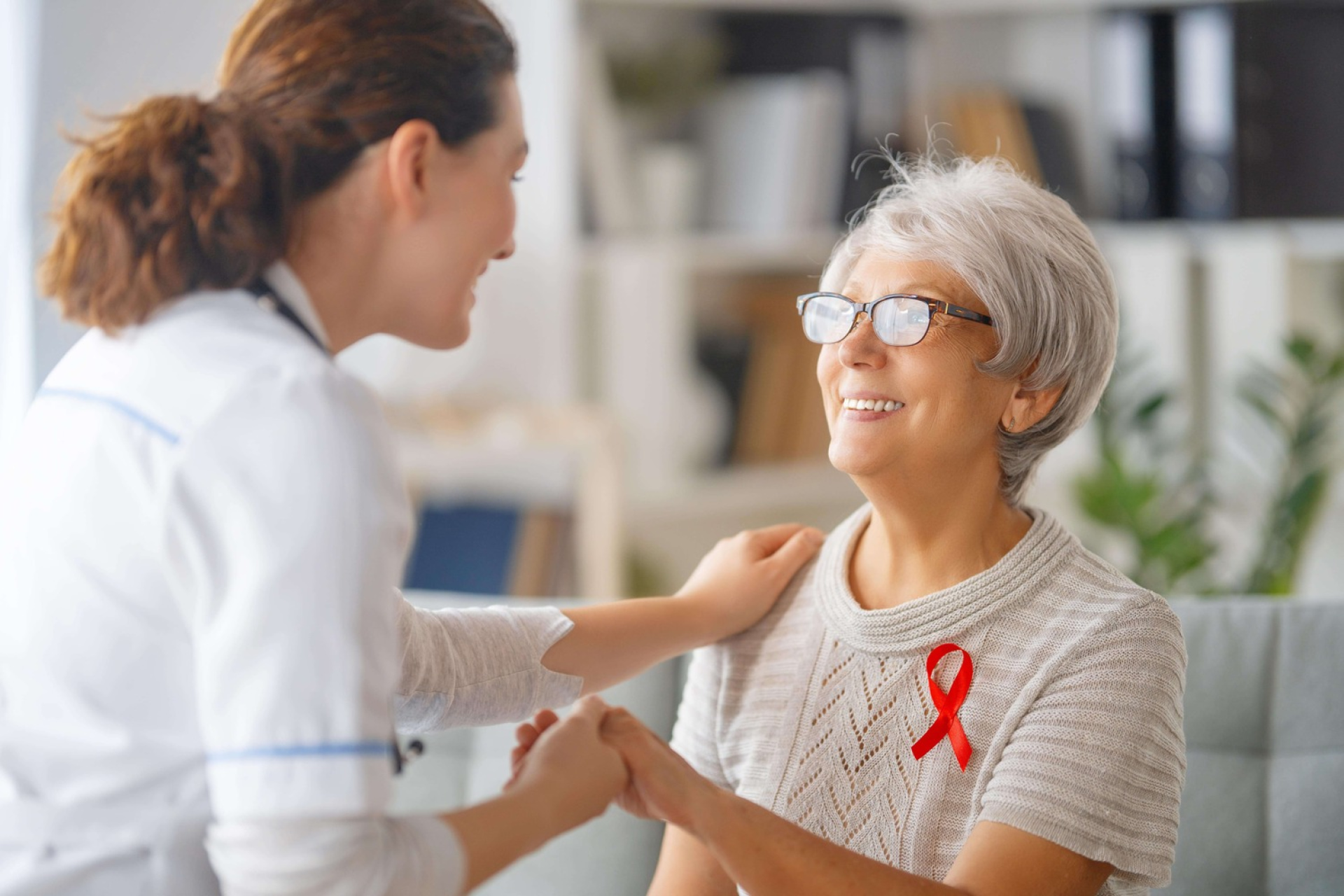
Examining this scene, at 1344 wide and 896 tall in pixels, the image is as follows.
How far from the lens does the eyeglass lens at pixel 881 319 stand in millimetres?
1396

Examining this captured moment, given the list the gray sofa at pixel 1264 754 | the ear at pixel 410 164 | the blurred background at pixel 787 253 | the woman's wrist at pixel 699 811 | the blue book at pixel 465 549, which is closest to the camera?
the ear at pixel 410 164

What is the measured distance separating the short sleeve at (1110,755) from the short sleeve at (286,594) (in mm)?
626

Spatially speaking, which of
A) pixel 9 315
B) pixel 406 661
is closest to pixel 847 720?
pixel 406 661

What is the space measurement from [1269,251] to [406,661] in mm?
2934

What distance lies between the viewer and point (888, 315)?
1.41m

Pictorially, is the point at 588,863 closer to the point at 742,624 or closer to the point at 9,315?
the point at 742,624

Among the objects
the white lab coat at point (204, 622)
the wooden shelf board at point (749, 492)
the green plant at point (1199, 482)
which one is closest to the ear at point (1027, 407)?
the white lab coat at point (204, 622)

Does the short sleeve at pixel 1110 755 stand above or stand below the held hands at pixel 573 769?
below

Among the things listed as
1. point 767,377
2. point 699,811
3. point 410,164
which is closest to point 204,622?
point 410,164

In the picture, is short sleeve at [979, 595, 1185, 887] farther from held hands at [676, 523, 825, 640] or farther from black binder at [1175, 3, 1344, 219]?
black binder at [1175, 3, 1344, 219]

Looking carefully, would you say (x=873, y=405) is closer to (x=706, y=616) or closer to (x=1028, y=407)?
(x=1028, y=407)

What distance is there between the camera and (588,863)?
1828mm

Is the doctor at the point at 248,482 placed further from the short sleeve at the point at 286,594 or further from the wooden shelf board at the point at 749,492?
the wooden shelf board at the point at 749,492

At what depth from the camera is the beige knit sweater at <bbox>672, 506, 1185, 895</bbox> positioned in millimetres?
1261
